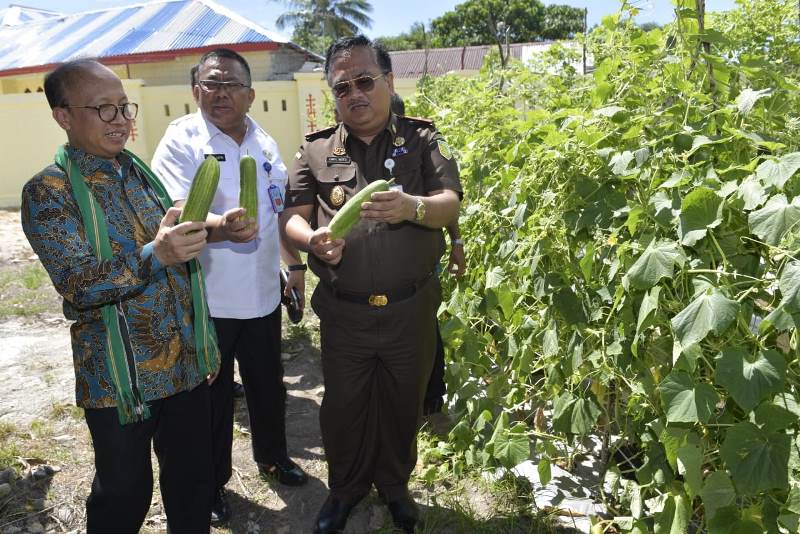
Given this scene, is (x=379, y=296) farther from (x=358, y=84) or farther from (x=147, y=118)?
(x=147, y=118)

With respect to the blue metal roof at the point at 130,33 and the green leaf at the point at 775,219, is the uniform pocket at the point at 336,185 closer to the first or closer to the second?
the green leaf at the point at 775,219

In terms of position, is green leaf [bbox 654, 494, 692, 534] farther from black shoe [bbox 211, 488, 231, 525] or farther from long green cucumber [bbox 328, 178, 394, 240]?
black shoe [bbox 211, 488, 231, 525]

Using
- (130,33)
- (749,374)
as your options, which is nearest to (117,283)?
(749,374)

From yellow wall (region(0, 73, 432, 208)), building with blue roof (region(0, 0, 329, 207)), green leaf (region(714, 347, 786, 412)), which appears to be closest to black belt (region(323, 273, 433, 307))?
green leaf (region(714, 347, 786, 412))

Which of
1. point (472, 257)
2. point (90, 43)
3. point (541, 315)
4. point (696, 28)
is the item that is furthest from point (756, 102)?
point (90, 43)

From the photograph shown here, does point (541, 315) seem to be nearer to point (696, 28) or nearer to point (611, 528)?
point (611, 528)

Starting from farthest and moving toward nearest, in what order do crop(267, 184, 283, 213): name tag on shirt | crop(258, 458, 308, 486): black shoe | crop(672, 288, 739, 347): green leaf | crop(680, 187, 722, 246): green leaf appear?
crop(258, 458, 308, 486): black shoe
crop(267, 184, 283, 213): name tag on shirt
crop(680, 187, 722, 246): green leaf
crop(672, 288, 739, 347): green leaf

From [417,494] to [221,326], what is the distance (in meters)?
1.27

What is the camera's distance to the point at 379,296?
2781 mm

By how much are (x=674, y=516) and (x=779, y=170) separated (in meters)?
1.11

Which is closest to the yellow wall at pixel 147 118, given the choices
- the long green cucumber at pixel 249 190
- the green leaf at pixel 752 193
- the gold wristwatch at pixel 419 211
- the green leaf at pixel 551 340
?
the long green cucumber at pixel 249 190

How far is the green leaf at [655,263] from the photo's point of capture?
1.86 metres

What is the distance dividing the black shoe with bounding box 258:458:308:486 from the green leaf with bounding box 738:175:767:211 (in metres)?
2.57

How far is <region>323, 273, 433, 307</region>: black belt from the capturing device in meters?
2.78
